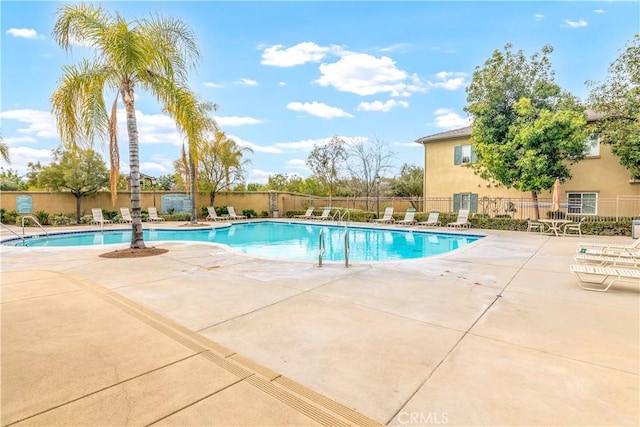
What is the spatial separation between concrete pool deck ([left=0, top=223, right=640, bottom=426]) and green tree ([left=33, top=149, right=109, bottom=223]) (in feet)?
46.4

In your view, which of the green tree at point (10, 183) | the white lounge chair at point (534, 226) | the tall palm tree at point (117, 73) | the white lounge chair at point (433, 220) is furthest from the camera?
the green tree at point (10, 183)

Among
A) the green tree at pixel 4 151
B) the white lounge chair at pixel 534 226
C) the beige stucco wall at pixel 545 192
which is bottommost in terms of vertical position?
the white lounge chair at pixel 534 226

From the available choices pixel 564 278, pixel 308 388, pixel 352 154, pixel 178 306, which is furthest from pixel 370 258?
pixel 352 154

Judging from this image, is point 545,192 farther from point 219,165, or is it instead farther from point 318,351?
point 219,165

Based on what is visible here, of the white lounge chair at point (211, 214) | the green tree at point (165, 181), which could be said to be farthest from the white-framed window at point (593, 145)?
the green tree at point (165, 181)

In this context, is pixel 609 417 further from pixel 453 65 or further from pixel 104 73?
pixel 453 65

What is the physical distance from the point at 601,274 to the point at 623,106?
13137mm

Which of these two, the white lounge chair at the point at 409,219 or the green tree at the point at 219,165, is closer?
the white lounge chair at the point at 409,219

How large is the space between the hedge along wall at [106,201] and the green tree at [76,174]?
651mm

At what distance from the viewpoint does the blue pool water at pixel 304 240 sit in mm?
10320

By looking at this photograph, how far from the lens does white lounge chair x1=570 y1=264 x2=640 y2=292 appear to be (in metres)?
4.66

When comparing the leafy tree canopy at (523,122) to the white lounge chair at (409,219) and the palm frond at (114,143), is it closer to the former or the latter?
the white lounge chair at (409,219)

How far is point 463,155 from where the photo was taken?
743 inches

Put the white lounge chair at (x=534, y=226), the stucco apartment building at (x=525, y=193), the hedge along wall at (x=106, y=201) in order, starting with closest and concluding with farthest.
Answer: the white lounge chair at (x=534, y=226) → the stucco apartment building at (x=525, y=193) → the hedge along wall at (x=106, y=201)
